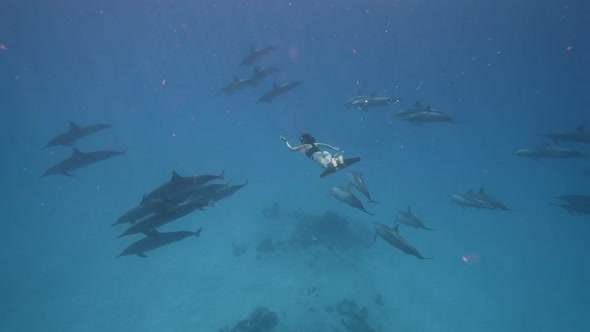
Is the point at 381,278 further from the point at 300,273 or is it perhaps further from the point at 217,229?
the point at 217,229

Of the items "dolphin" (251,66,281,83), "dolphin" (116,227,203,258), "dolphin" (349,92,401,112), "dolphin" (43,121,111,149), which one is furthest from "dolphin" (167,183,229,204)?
"dolphin" (251,66,281,83)

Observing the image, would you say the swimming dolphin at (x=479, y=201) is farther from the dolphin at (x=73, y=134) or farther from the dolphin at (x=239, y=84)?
the dolphin at (x=73, y=134)

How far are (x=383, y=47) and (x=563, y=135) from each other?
4221cm

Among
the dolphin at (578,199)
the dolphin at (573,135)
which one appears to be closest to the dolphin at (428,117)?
the dolphin at (573,135)

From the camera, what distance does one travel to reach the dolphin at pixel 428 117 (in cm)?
1094

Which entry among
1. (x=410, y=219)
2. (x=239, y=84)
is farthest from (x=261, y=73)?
(x=410, y=219)

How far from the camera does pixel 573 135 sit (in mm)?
11484

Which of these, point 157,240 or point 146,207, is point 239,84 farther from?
point 157,240

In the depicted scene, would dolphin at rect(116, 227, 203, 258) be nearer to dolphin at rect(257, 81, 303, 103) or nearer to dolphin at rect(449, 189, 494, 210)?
dolphin at rect(449, 189, 494, 210)

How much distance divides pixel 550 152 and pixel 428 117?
5204 millimetres

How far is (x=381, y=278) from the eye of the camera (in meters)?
18.1

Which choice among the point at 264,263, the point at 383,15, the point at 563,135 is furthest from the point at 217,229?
the point at 383,15

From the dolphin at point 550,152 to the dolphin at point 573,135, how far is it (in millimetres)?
578

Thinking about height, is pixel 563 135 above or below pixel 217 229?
above
